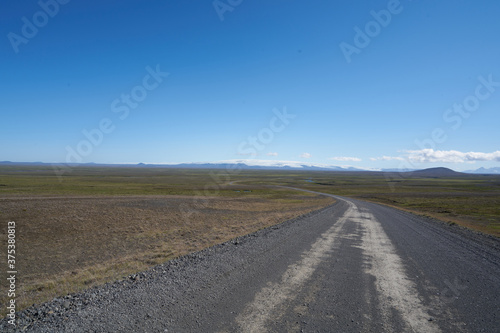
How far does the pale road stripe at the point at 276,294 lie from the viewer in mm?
5227

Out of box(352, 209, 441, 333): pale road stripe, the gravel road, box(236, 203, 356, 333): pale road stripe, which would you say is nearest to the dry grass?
the gravel road

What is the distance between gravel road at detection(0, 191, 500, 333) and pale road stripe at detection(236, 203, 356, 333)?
0.02 metres

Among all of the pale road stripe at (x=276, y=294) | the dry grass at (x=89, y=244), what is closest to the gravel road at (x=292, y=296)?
the pale road stripe at (x=276, y=294)

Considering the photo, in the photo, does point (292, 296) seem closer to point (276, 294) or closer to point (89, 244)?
point (276, 294)

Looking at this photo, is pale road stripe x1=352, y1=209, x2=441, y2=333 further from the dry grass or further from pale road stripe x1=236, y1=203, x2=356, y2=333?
the dry grass

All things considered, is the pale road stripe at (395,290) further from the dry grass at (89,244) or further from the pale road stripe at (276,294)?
the dry grass at (89,244)

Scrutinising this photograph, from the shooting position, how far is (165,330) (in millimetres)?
4945

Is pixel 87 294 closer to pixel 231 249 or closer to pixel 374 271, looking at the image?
pixel 231 249

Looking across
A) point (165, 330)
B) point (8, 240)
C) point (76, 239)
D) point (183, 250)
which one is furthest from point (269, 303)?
point (8, 240)

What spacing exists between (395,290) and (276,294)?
3.33 metres

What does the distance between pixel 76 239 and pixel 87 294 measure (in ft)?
39.6

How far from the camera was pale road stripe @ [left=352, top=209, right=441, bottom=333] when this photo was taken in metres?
5.32

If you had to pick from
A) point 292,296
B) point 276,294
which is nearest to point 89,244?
point 276,294

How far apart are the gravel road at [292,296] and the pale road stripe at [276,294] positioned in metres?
0.02
